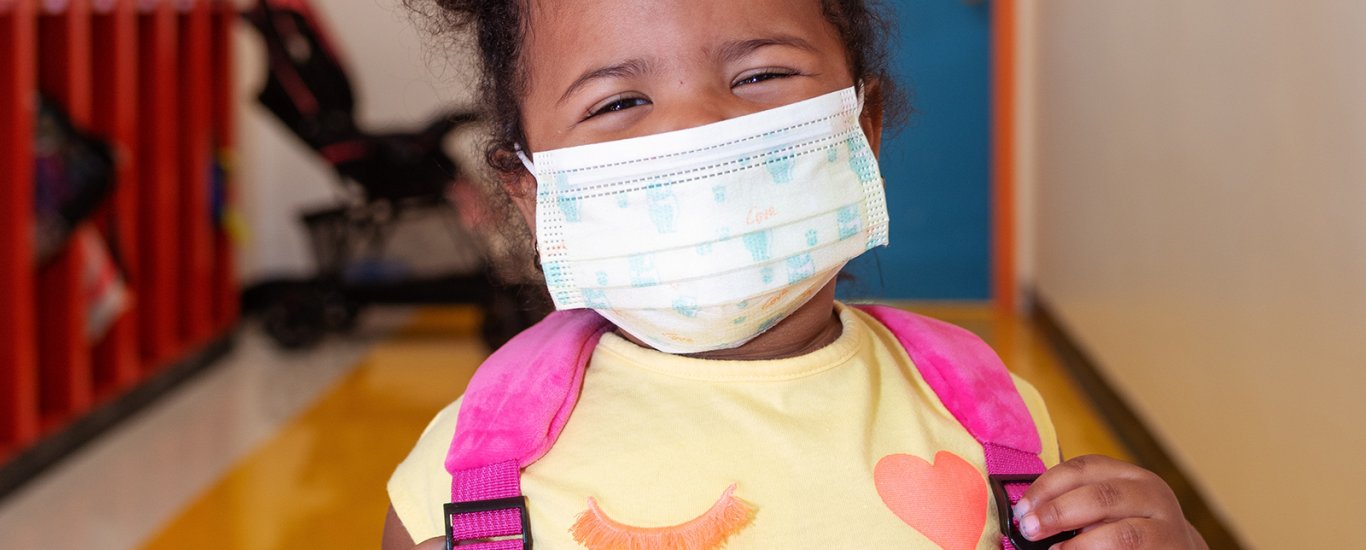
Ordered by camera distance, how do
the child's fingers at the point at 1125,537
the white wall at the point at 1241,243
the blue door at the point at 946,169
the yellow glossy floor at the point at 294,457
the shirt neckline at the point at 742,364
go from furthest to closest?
the blue door at the point at 946,169, the yellow glossy floor at the point at 294,457, the white wall at the point at 1241,243, the shirt neckline at the point at 742,364, the child's fingers at the point at 1125,537

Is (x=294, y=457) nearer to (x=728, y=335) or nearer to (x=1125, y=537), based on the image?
(x=728, y=335)

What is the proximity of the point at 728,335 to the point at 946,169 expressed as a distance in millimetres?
4225

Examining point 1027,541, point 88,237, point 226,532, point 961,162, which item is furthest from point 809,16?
point 961,162

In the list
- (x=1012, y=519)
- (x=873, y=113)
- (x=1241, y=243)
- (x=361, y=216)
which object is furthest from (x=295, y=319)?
(x=1012, y=519)

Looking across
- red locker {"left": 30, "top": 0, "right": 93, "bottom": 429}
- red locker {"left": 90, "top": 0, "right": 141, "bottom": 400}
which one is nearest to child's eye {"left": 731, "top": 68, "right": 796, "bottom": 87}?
red locker {"left": 30, "top": 0, "right": 93, "bottom": 429}

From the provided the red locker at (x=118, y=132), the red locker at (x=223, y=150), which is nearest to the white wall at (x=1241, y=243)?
the red locker at (x=118, y=132)

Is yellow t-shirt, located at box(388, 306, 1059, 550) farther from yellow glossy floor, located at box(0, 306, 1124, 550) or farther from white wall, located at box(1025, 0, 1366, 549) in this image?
yellow glossy floor, located at box(0, 306, 1124, 550)

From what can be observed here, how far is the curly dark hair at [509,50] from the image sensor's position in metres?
1.18

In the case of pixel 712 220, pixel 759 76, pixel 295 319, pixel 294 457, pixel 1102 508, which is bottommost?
pixel 294 457

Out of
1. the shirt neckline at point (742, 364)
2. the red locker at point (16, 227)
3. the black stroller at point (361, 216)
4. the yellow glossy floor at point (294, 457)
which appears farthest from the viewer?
the black stroller at point (361, 216)

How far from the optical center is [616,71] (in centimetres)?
105

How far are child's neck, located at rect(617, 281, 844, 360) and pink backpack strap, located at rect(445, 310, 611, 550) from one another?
79 millimetres

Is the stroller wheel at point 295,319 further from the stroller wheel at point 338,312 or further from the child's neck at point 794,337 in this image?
the child's neck at point 794,337

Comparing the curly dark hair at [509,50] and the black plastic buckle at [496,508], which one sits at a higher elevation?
the curly dark hair at [509,50]
